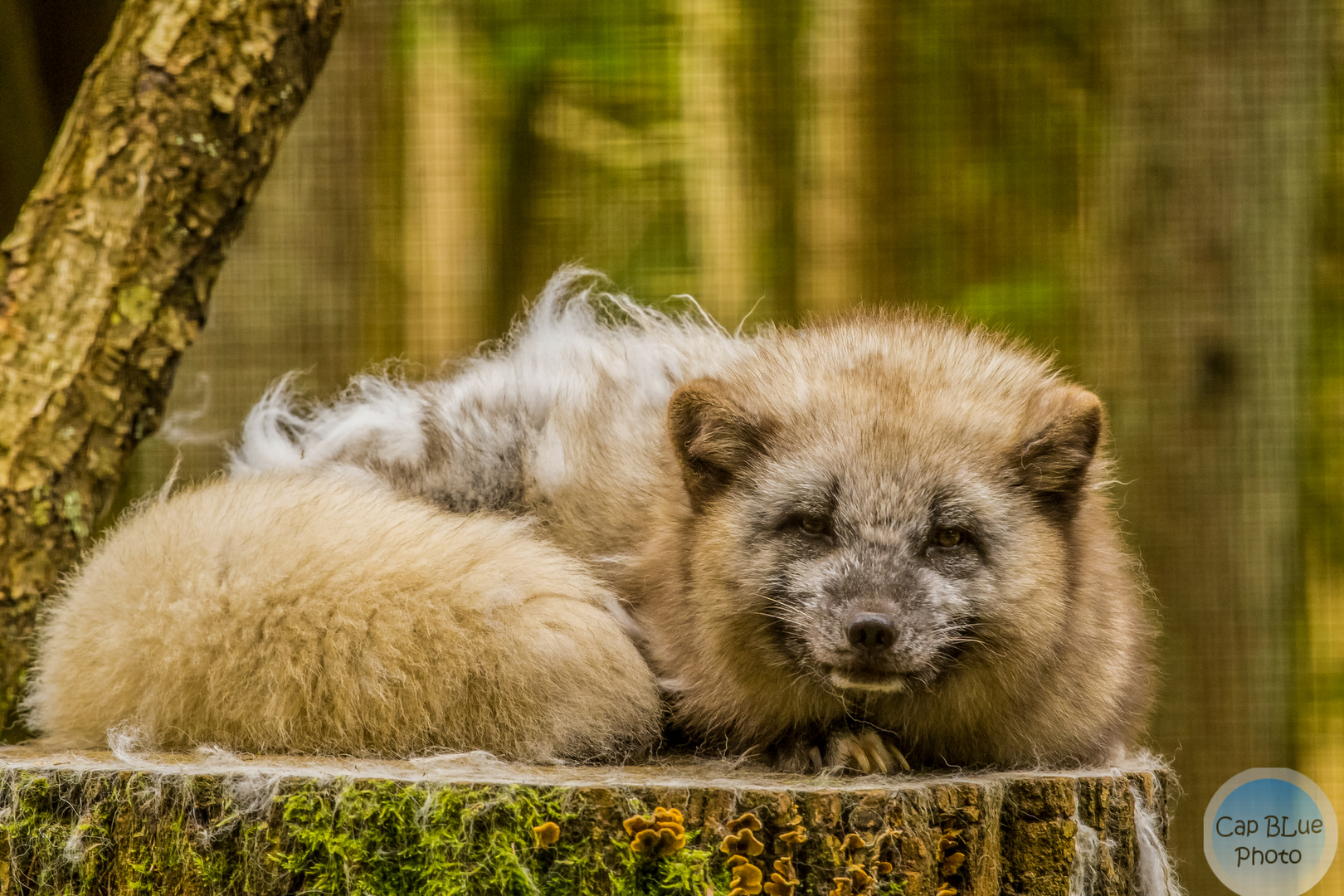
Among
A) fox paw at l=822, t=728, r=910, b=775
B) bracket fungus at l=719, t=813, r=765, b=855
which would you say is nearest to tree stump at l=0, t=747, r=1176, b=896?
bracket fungus at l=719, t=813, r=765, b=855

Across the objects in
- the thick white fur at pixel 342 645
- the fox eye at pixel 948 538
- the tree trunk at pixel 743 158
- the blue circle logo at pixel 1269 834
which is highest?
the tree trunk at pixel 743 158

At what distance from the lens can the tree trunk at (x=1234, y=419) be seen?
405 centimetres

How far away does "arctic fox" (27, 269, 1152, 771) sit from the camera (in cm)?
209

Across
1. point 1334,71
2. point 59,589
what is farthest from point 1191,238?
point 59,589

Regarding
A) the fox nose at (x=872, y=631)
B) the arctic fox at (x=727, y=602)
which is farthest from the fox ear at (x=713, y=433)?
the fox nose at (x=872, y=631)

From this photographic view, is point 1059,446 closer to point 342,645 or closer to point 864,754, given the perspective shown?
point 864,754

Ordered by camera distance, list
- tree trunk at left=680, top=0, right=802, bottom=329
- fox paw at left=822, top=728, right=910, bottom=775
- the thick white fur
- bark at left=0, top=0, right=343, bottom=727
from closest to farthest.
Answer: the thick white fur, fox paw at left=822, top=728, right=910, bottom=775, bark at left=0, top=0, right=343, bottom=727, tree trunk at left=680, top=0, right=802, bottom=329

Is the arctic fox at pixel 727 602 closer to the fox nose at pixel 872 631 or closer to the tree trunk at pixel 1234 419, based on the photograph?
the fox nose at pixel 872 631

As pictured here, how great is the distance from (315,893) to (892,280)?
10.8ft

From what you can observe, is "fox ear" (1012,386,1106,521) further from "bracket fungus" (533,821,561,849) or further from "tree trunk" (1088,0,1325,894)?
"tree trunk" (1088,0,1325,894)

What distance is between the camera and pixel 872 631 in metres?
1.98

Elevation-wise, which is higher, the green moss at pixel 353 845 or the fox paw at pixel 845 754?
the green moss at pixel 353 845

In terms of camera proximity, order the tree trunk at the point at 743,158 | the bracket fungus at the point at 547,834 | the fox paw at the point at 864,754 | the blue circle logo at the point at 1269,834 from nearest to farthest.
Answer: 1. the bracket fungus at the point at 547,834
2. the fox paw at the point at 864,754
3. the blue circle logo at the point at 1269,834
4. the tree trunk at the point at 743,158

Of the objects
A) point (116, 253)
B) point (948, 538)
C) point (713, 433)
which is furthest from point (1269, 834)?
point (116, 253)
